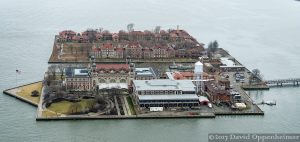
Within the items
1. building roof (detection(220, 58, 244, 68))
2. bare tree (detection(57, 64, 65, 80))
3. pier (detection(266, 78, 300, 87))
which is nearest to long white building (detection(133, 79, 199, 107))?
bare tree (detection(57, 64, 65, 80))

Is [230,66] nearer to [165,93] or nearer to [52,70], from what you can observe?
[165,93]

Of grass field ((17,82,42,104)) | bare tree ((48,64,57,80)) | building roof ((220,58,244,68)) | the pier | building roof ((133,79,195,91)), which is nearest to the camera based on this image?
grass field ((17,82,42,104))

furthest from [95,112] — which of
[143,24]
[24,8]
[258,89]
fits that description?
[24,8]

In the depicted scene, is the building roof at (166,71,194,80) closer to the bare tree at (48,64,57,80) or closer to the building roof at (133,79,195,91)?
the building roof at (133,79,195,91)

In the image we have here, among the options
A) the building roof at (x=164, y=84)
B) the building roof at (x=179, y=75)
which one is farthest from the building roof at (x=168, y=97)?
the building roof at (x=179, y=75)

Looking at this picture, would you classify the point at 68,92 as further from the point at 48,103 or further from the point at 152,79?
the point at 152,79

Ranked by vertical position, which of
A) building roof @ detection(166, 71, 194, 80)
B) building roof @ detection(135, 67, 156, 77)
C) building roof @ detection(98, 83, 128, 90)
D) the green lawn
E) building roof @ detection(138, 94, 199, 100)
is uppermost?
building roof @ detection(135, 67, 156, 77)

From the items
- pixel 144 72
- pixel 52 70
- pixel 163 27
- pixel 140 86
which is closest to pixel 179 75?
pixel 144 72

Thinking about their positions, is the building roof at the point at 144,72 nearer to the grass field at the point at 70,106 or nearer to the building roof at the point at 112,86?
the building roof at the point at 112,86
